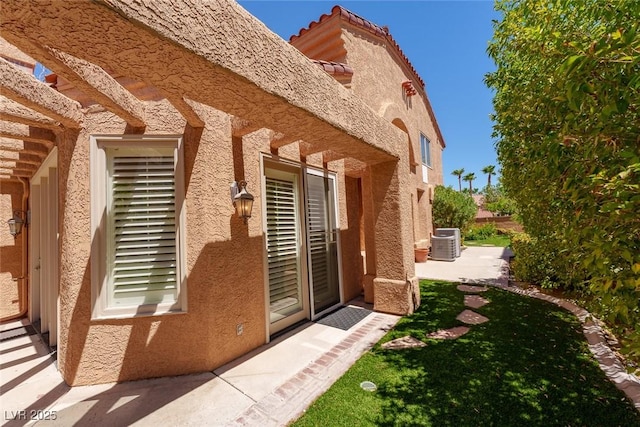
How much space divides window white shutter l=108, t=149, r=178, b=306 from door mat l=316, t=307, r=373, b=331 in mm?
3559

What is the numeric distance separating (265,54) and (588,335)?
7821mm

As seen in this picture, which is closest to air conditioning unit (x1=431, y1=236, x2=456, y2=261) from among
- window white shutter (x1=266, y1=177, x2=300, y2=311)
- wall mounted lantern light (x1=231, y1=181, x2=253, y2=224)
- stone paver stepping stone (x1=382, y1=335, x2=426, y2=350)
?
stone paver stepping stone (x1=382, y1=335, x2=426, y2=350)

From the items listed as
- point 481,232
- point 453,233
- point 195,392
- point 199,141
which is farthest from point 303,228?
point 481,232

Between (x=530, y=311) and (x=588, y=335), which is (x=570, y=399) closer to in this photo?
(x=588, y=335)

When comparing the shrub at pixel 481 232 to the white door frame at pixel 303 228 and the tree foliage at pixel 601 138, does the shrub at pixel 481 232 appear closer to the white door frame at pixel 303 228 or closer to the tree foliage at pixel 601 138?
the white door frame at pixel 303 228

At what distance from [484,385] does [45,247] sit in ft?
30.3

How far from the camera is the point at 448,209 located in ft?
61.8

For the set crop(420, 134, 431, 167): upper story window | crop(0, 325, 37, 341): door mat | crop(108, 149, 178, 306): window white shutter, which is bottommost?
crop(0, 325, 37, 341): door mat

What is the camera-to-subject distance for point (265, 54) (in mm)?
2936

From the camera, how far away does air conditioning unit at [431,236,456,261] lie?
14.2 m

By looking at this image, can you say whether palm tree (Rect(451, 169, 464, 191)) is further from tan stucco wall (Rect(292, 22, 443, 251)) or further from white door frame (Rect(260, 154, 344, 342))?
white door frame (Rect(260, 154, 344, 342))

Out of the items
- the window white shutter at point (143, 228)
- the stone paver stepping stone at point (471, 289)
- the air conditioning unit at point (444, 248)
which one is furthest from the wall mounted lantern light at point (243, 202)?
the air conditioning unit at point (444, 248)

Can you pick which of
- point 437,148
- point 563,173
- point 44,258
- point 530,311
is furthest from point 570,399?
point 437,148

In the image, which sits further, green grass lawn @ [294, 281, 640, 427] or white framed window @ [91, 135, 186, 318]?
white framed window @ [91, 135, 186, 318]
